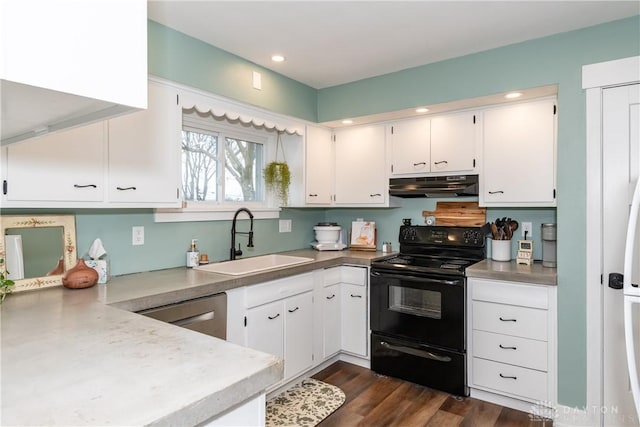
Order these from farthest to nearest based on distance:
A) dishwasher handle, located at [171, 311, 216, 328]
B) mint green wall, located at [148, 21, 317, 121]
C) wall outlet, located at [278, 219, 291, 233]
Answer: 1. wall outlet, located at [278, 219, 291, 233]
2. mint green wall, located at [148, 21, 317, 121]
3. dishwasher handle, located at [171, 311, 216, 328]

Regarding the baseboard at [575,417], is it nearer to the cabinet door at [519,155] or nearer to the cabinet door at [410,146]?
the cabinet door at [519,155]

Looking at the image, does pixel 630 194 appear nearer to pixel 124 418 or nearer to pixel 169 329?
pixel 169 329

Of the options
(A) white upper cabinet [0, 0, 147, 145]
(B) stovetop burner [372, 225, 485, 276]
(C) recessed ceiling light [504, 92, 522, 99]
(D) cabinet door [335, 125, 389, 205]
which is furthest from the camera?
(D) cabinet door [335, 125, 389, 205]

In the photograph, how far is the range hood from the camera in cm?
290

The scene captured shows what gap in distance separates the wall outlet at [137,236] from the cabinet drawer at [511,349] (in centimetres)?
227

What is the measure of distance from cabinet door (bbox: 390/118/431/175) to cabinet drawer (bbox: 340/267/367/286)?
34.2 inches

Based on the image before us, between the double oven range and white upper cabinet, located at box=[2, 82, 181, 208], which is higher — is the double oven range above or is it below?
below

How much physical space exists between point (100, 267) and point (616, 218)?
2.89 meters

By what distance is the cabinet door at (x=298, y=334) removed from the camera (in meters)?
2.69

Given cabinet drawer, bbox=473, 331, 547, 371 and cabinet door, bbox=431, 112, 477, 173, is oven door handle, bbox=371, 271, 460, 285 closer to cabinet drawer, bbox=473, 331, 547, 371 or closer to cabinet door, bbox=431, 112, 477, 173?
cabinet drawer, bbox=473, 331, 547, 371

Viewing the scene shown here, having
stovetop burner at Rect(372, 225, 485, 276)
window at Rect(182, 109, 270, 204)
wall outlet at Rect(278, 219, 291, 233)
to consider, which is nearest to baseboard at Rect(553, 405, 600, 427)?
stovetop burner at Rect(372, 225, 485, 276)

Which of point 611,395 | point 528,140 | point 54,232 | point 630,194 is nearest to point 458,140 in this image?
point 528,140

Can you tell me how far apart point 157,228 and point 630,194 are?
283 centimetres

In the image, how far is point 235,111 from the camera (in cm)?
278
